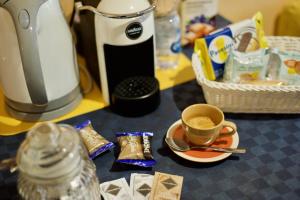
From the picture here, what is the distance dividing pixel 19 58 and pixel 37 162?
1.13ft

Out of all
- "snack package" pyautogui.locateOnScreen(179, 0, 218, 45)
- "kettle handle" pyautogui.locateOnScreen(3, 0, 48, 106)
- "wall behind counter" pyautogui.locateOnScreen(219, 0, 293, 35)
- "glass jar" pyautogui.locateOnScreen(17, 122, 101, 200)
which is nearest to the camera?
"glass jar" pyautogui.locateOnScreen(17, 122, 101, 200)

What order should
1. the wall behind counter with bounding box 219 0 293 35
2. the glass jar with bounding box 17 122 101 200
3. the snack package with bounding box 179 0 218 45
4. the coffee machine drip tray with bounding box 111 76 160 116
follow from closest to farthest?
the glass jar with bounding box 17 122 101 200 < the coffee machine drip tray with bounding box 111 76 160 116 < the snack package with bounding box 179 0 218 45 < the wall behind counter with bounding box 219 0 293 35

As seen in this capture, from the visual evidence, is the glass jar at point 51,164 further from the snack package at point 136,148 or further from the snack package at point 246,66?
A: the snack package at point 246,66

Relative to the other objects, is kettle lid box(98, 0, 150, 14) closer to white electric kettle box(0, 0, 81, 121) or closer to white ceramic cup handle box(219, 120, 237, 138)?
white electric kettle box(0, 0, 81, 121)

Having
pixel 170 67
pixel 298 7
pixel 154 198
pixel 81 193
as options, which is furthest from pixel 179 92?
pixel 298 7

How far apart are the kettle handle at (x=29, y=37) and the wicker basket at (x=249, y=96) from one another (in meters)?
0.36

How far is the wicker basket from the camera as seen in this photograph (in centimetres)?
92

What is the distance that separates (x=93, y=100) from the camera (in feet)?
3.52

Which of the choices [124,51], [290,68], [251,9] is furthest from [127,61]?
[251,9]

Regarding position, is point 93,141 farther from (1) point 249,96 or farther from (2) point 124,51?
(1) point 249,96

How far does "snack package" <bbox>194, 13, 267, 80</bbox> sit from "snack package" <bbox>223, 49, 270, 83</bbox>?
0.12 ft

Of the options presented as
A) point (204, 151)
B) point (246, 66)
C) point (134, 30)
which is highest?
point (134, 30)

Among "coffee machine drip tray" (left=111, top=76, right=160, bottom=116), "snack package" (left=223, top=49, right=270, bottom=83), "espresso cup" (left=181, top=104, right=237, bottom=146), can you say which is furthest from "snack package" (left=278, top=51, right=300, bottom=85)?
"coffee machine drip tray" (left=111, top=76, right=160, bottom=116)

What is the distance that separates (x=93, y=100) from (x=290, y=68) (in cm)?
51
